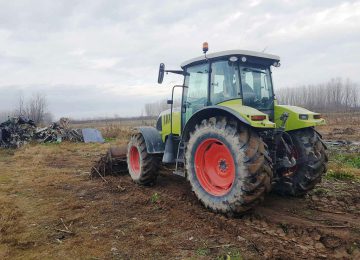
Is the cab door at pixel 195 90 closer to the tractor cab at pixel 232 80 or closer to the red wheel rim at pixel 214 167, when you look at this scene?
the tractor cab at pixel 232 80

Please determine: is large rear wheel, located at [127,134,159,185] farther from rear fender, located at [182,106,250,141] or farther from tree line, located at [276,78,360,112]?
tree line, located at [276,78,360,112]

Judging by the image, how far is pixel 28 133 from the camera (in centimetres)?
1964

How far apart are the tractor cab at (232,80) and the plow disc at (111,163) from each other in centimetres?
294

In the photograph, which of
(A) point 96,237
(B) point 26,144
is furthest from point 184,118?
(B) point 26,144

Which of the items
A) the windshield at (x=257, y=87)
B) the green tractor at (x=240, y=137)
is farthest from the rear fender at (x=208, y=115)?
the windshield at (x=257, y=87)

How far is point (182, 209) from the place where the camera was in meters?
5.59

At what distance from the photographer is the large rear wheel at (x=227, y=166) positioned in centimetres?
466

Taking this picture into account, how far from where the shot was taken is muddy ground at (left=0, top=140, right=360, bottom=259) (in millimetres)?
4020

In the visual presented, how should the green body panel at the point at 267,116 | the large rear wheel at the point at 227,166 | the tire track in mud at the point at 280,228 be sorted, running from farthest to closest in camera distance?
the green body panel at the point at 267,116 → the large rear wheel at the point at 227,166 → the tire track in mud at the point at 280,228

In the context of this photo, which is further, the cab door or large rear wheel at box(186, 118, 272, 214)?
the cab door

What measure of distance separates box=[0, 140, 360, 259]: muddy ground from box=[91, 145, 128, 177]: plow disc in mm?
1107

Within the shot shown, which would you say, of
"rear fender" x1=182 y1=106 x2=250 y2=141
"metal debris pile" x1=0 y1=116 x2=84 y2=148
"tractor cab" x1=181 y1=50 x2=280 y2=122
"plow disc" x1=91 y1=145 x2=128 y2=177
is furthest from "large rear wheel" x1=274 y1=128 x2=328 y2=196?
"metal debris pile" x1=0 y1=116 x2=84 y2=148

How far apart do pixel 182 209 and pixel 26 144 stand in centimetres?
1548

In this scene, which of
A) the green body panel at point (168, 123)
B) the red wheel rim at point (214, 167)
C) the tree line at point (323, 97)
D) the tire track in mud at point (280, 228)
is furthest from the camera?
the tree line at point (323, 97)
